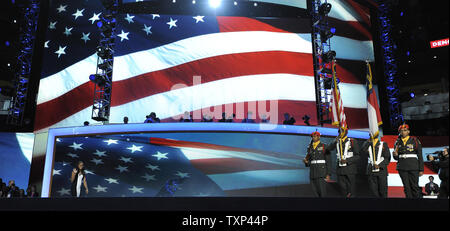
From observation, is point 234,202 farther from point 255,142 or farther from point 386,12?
point 386,12

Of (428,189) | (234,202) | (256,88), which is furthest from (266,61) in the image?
(234,202)

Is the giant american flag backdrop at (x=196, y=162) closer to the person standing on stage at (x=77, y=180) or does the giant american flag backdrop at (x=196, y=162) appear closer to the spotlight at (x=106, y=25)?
the person standing on stage at (x=77, y=180)

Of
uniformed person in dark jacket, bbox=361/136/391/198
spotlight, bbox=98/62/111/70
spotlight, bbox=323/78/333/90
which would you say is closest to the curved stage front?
uniformed person in dark jacket, bbox=361/136/391/198

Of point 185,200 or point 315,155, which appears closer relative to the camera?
point 185,200

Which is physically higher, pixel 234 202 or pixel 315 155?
pixel 315 155

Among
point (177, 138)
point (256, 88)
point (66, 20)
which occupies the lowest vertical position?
point (177, 138)

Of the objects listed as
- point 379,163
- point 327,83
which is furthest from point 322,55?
point 379,163

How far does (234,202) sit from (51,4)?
15.8 metres

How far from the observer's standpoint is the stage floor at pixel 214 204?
7.18ft

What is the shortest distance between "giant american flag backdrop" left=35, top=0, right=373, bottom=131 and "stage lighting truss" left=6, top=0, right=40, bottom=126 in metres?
0.58

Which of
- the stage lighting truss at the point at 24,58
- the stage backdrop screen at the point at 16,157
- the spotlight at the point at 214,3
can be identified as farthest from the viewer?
the spotlight at the point at 214,3

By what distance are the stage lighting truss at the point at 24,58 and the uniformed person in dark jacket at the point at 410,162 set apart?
13388 mm

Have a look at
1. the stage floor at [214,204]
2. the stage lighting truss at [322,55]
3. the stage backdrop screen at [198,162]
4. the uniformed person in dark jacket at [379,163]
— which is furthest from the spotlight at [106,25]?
Answer: the stage floor at [214,204]
